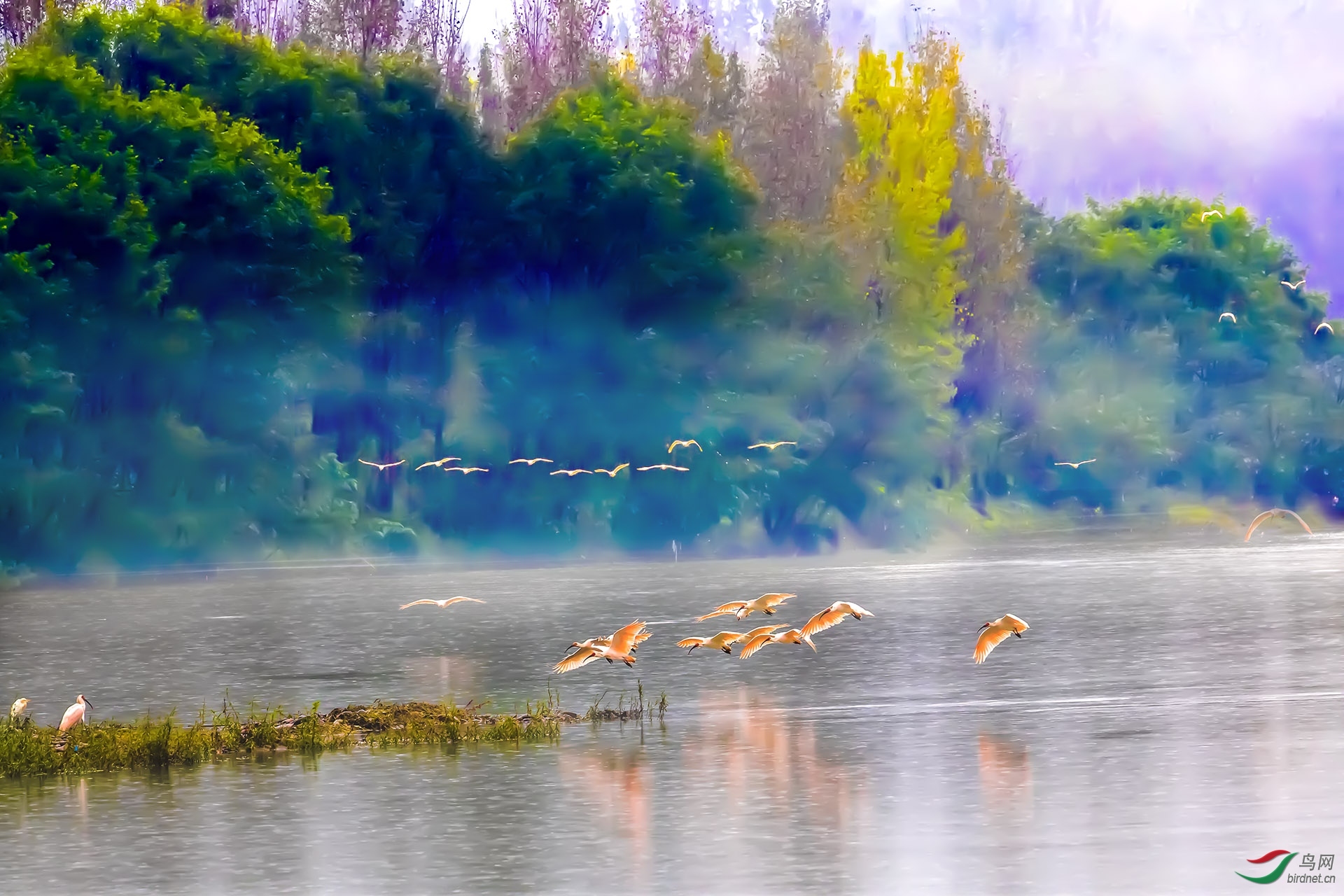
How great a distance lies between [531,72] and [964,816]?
7050 cm

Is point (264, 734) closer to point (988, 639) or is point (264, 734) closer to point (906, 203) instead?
point (988, 639)

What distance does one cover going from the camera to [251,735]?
1097 inches

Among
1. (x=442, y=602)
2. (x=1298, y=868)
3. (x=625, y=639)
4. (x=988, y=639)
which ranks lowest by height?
(x=1298, y=868)

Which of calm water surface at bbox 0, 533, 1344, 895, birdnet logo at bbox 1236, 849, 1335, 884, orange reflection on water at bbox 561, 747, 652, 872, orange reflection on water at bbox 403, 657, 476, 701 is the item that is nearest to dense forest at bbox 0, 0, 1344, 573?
calm water surface at bbox 0, 533, 1344, 895

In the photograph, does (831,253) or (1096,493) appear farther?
(1096,493)

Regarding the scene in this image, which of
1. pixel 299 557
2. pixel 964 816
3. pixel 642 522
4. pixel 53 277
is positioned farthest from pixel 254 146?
pixel 964 816

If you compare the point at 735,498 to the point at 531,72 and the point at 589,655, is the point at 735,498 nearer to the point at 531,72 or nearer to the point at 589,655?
the point at 531,72

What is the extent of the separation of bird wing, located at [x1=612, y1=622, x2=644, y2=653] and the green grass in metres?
1.17

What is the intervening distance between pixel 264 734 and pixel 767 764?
6.23m

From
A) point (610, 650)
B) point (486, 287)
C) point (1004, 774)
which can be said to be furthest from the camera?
point (486, 287)

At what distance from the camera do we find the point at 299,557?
7394cm

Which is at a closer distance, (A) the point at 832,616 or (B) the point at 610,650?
(B) the point at 610,650

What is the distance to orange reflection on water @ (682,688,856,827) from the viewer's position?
23.4 m

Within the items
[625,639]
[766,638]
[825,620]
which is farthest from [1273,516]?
[625,639]
